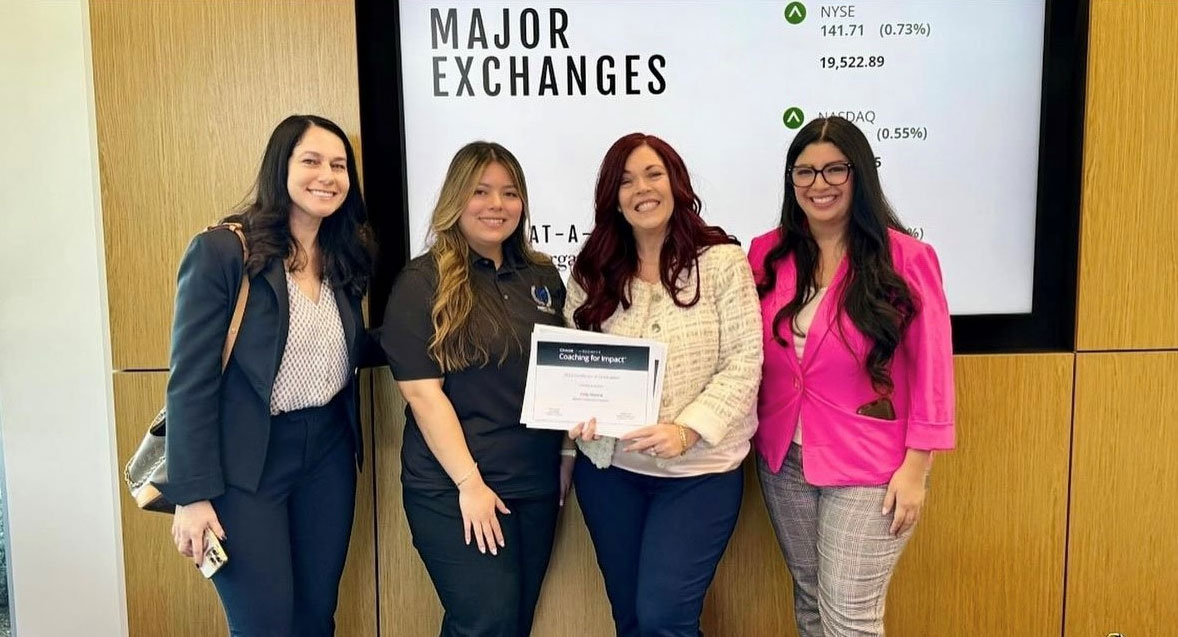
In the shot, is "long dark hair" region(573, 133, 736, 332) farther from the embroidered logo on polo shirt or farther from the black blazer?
the black blazer

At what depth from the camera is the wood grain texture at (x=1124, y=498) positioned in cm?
216

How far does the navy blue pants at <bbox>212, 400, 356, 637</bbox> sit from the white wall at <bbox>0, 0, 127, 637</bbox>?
84cm

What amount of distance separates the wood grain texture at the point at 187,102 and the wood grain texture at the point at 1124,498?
2379mm

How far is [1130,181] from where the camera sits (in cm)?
211

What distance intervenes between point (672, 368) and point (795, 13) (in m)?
1.20

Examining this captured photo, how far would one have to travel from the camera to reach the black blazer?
1.47 metres

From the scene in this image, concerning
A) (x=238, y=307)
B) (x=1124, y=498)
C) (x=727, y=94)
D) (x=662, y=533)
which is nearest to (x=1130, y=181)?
(x=1124, y=498)

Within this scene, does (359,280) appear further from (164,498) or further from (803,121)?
(803,121)

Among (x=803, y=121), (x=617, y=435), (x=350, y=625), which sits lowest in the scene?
(x=350, y=625)

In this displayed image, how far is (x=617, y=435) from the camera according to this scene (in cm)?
158

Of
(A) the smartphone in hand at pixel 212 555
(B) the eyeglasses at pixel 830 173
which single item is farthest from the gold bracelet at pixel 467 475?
(B) the eyeglasses at pixel 830 173

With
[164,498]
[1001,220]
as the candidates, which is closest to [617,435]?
[164,498]

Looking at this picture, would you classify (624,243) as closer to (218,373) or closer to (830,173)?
(830,173)

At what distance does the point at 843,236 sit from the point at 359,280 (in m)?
1.17
